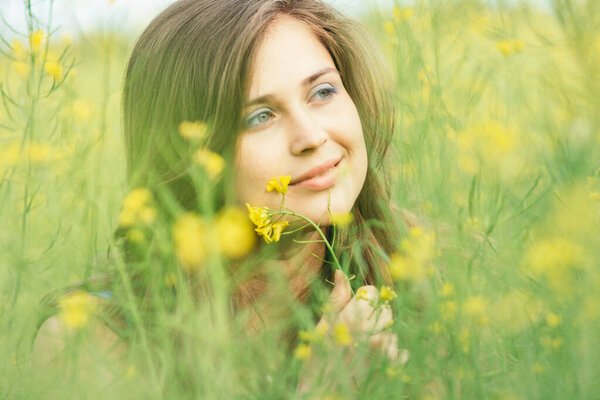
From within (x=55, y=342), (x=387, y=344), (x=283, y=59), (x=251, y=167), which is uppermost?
(x=283, y=59)

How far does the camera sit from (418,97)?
1761mm

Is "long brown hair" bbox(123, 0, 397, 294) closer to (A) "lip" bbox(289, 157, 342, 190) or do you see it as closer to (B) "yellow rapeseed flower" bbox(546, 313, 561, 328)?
(A) "lip" bbox(289, 157, 342, 190)

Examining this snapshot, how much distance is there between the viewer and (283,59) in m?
1.43

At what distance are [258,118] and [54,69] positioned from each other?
1.42 feet

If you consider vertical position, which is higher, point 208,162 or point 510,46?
point 510,46

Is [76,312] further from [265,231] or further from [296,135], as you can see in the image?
[296,135]

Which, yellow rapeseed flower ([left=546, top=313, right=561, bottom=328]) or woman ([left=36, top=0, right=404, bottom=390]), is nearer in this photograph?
yellow rapeseed flower ([left=546, top=313, right=561, bottom=328])

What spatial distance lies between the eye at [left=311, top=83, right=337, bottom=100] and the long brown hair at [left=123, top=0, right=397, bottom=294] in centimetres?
17

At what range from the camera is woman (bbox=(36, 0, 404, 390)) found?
4.46 ft

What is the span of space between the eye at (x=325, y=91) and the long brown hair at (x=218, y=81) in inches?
6.7

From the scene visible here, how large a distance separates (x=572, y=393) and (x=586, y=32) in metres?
0.51

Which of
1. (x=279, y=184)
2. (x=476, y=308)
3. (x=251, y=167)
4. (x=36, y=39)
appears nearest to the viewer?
(x=476, y=308)

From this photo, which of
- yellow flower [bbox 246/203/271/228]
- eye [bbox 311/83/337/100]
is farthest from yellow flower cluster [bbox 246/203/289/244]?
eye [bbox 311/83/337/100]

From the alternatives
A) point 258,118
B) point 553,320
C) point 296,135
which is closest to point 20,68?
point 258,118
